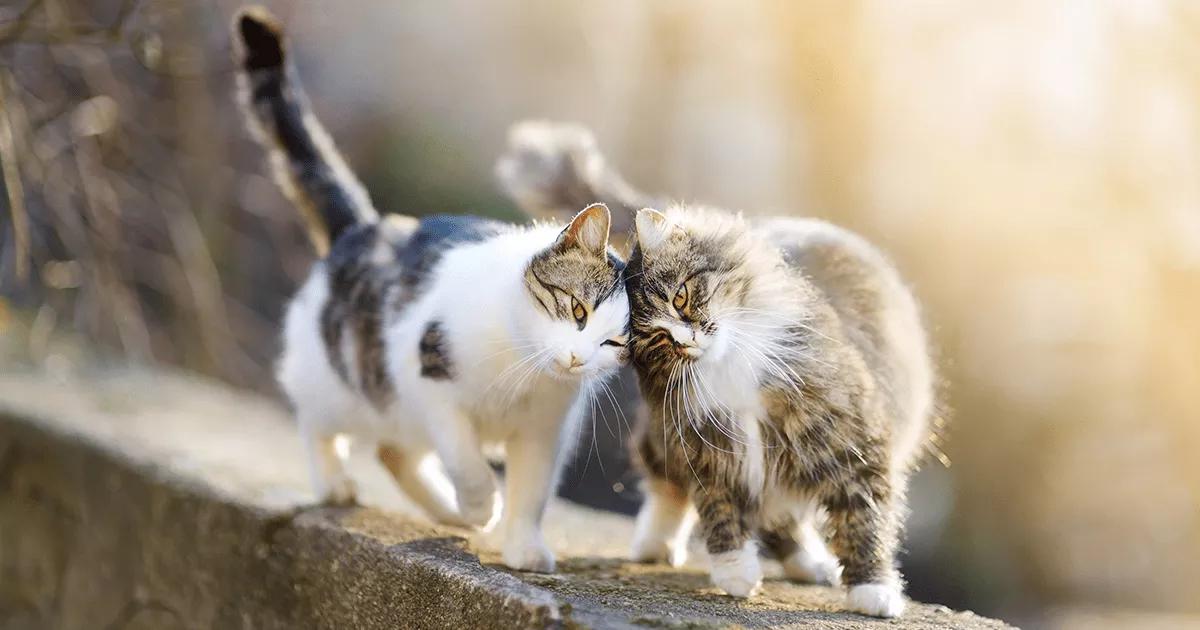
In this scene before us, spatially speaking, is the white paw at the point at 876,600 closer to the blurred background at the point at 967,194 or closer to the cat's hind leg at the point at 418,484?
the cat's hind leg at the point at 418,484

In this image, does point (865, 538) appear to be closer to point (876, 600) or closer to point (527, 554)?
point (876, 600)

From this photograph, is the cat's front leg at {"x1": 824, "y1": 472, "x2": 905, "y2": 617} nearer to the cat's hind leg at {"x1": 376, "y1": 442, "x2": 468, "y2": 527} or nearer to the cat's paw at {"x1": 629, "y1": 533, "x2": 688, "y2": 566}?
the cat's paw at {"x1": 629, "y1": 533, "x2": 688, "y2": 566}

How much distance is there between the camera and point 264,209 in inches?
202

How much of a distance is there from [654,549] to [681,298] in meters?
0.70

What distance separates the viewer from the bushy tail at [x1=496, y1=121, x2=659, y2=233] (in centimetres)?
209

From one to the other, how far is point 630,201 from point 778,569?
75 centimetres

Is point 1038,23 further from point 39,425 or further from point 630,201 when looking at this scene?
point 39,425

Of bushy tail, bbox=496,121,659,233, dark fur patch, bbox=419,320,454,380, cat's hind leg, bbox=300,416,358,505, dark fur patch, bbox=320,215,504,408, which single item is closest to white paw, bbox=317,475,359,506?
cat's hind leg, bbox=300,416,358,505

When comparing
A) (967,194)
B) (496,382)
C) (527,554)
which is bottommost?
(527,554)

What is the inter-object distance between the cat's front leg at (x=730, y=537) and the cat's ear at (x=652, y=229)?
0.38 metres

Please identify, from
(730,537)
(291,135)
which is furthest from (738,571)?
(291,135)

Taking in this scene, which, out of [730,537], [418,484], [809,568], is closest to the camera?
[730,537]

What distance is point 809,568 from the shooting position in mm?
1916

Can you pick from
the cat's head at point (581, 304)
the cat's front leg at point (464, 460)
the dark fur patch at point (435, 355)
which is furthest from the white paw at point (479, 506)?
the cat's head at point (581, 304)
